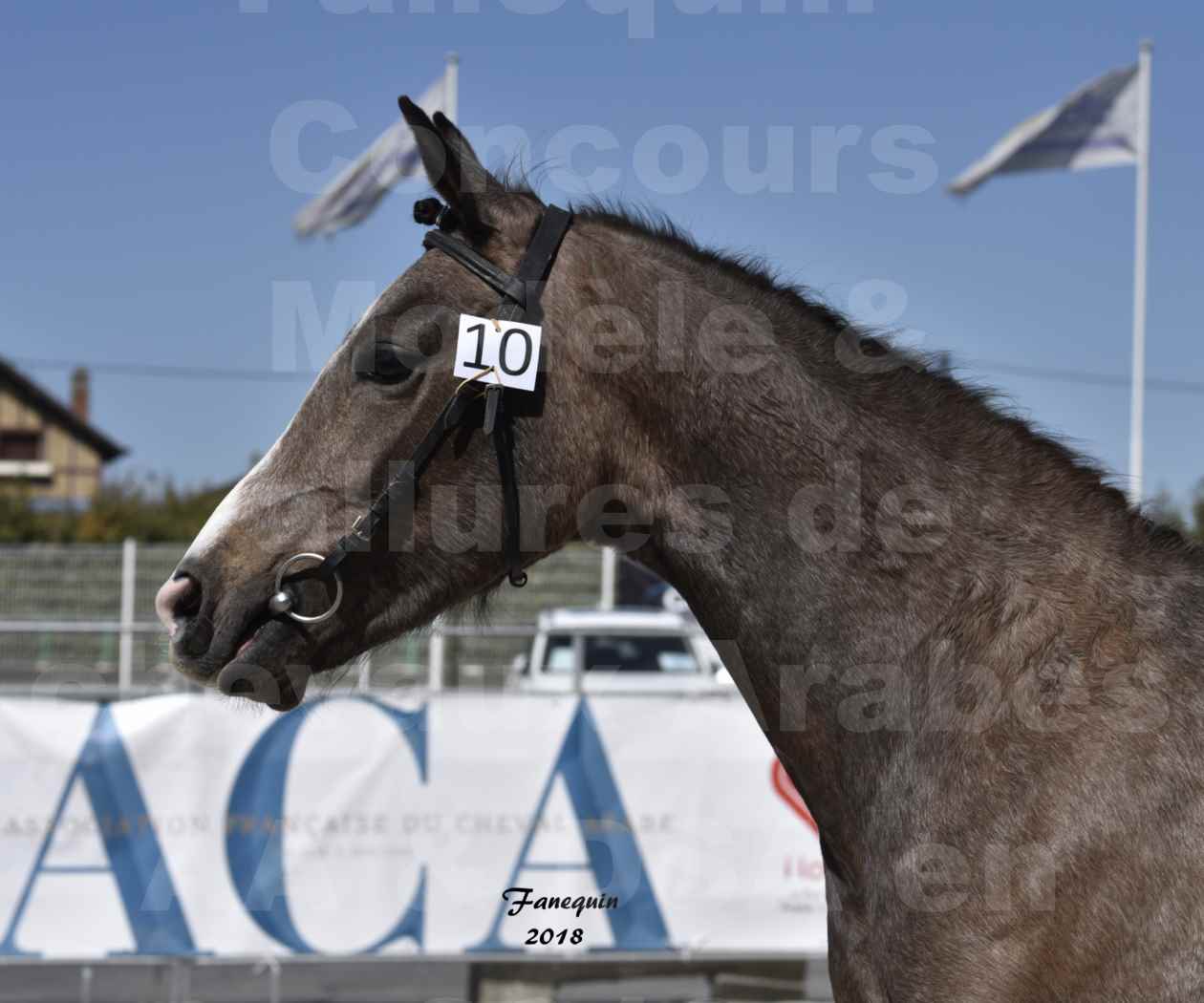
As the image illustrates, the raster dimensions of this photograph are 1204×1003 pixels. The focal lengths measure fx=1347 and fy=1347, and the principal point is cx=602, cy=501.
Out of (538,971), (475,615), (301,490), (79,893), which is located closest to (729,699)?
(538,971)

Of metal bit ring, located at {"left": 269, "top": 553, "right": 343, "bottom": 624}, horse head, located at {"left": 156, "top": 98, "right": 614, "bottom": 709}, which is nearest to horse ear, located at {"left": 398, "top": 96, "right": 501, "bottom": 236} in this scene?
horse head, located at {"left": 156, "top": 98, "right": 614, "bottom": 709}

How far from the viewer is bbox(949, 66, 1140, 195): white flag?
13812mm

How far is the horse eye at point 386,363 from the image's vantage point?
2320 mm

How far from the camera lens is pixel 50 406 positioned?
47906 millimetres

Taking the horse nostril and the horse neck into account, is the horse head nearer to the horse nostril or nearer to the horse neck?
the horse nostril

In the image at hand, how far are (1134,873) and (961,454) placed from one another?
2.39 ft

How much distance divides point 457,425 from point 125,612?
13059 mm

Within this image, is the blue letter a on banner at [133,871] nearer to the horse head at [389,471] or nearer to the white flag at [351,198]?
the horse head at [389,471]

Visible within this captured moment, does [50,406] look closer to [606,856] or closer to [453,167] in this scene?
[606,856]

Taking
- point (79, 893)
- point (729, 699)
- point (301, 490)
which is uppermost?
point (301, 490)

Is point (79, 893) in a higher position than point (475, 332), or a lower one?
lower

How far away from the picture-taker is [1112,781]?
6.73 ft

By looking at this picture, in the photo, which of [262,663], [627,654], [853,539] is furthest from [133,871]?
[627,654]

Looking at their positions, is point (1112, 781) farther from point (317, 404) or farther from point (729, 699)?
point (729, 699)
